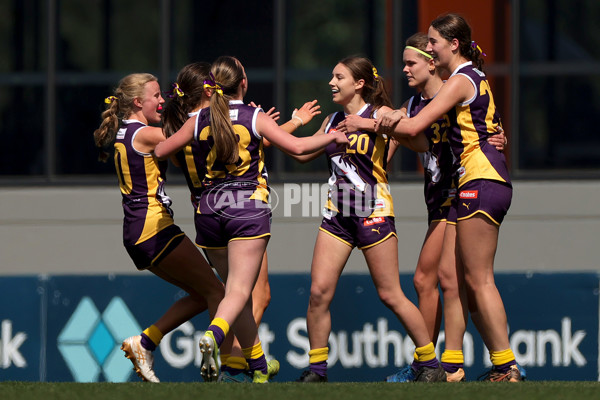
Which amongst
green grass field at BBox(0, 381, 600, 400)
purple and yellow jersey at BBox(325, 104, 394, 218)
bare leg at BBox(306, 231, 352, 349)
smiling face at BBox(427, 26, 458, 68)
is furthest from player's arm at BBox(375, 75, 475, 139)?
green grass field at BBox(0, 381, 600, 400)

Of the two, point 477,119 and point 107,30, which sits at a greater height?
point 107,30

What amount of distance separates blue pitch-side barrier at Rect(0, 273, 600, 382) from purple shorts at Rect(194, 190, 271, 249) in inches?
91.8

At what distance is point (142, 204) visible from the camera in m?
6.57

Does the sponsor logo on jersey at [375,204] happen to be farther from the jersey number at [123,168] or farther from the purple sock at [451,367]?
the jersey number at [123,168]

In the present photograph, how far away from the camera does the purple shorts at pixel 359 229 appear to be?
6.30m

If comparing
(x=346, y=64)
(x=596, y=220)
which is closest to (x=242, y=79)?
(x=346, y=64)

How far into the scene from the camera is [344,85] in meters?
6.50

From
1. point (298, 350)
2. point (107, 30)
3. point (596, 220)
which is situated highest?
point (107, 30)

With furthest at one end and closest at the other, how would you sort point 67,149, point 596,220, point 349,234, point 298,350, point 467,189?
point 67,149, point 596,220, point 298,350, point 349,234, point 467,189

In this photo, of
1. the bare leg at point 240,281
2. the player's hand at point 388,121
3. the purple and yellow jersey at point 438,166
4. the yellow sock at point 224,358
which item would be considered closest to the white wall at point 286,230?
the purple and yellow jersey at point 438,166

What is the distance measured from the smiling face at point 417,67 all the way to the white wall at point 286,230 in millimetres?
3413

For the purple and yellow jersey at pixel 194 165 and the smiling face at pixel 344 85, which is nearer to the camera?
the purple and yellow jersey at pixel 194 165

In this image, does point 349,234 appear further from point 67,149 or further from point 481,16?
point 67,149

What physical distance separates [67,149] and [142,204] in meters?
4.36
